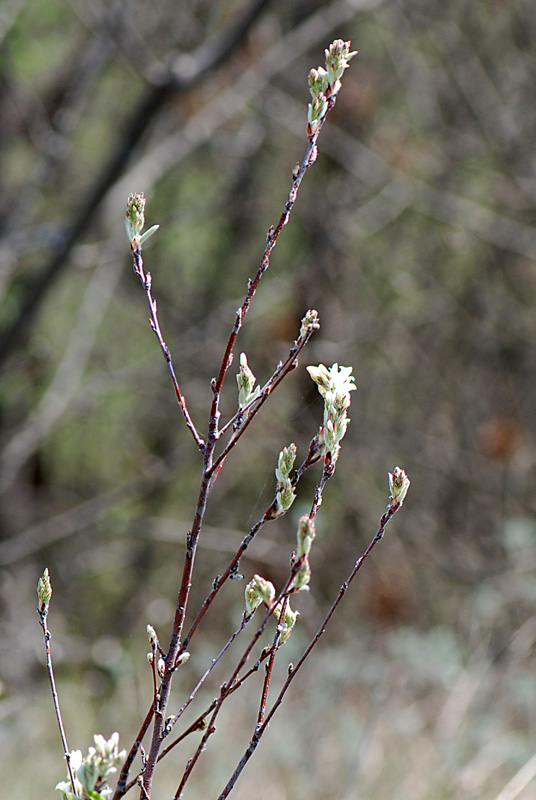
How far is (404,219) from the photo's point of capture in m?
7.46

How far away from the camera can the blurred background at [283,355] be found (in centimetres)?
437

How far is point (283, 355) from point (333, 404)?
14.4 feet

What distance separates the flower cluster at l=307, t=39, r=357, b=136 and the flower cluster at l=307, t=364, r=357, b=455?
0.34 metres

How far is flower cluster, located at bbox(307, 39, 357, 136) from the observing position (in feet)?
3.70

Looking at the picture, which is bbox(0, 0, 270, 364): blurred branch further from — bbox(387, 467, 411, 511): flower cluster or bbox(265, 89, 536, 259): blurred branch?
bbox(387, 467, 411, 511): flower cluster

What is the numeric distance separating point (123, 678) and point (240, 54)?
4.03 metres

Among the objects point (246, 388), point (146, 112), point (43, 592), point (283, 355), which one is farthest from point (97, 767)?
point (283, 355)

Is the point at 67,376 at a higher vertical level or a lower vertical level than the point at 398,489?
higher

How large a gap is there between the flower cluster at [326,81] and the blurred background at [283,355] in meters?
2.72

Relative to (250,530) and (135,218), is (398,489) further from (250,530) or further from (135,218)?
(135,218)

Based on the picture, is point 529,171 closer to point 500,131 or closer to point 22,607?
point 500,131

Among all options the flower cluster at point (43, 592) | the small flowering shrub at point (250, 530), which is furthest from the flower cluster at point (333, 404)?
the flower cluster at point (43, 592)

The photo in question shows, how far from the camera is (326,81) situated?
45.3 inches

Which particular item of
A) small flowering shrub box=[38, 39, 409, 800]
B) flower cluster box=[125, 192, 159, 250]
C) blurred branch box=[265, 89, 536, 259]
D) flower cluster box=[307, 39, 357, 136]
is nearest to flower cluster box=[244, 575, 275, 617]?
small flowering shrub box=[38, 39, 409, 800]
